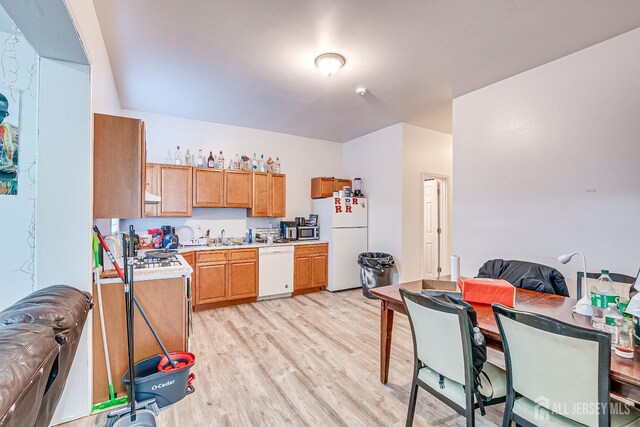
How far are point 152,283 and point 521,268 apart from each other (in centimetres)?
310

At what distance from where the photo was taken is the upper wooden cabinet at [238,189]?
456 cm

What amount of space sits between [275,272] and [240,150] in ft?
7.18

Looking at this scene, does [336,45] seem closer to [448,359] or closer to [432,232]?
[448,359]

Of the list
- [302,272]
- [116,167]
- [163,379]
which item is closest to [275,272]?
[302,272]

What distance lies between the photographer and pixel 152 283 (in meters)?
2.28

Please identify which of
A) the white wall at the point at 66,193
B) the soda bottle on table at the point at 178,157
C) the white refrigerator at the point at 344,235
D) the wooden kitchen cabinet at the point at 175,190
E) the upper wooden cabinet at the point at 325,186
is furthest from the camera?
the upper wooden cabinet at the point at 325,186

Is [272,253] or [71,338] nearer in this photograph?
[71,338]

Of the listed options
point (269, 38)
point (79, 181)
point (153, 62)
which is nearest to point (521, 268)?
point (269, 38)

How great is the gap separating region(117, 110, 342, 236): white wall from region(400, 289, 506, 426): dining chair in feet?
12.4

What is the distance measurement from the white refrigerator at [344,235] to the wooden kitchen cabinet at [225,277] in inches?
53.5

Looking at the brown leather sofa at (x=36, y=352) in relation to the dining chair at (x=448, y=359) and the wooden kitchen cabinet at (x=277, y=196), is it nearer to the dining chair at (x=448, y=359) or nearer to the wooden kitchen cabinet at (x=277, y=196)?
the dining chair at (x=448, y=359)

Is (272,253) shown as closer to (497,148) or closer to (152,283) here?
(152,283)

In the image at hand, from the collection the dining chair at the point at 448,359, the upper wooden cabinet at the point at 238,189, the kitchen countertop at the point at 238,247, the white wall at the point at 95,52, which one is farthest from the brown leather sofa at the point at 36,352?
the upper wooden cabinet at the point at 238,189

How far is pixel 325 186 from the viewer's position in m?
5.43
